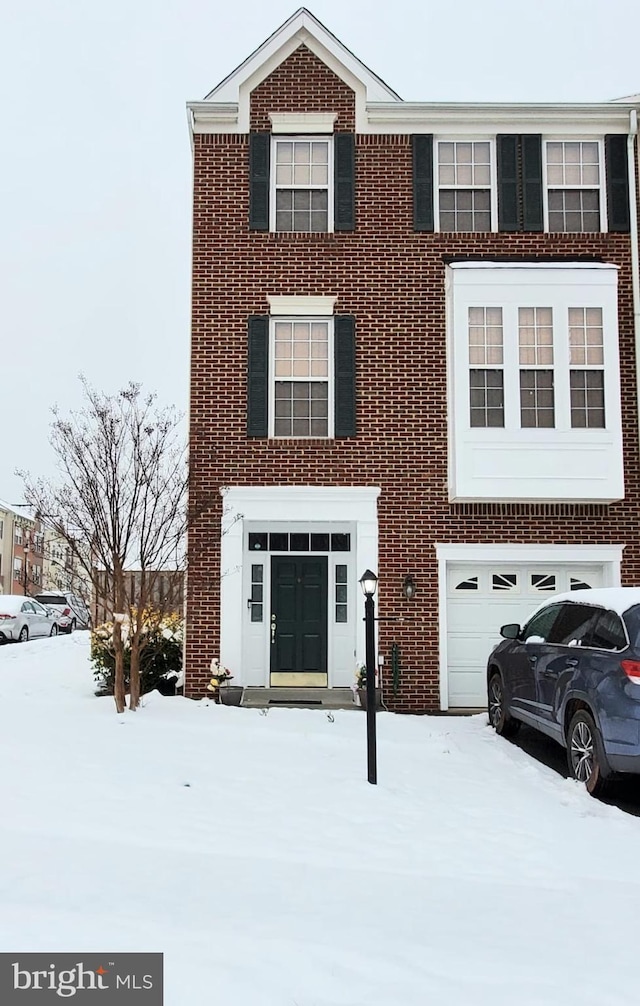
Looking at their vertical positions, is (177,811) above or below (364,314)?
below

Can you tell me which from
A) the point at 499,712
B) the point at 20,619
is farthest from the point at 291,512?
the point at 20,619

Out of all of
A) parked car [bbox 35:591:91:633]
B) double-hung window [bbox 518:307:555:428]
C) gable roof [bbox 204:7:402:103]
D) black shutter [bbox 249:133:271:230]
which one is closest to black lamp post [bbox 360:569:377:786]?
double-hung window [bbox 518:307:555:428]

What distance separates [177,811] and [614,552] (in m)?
8.29

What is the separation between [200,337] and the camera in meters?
12.4

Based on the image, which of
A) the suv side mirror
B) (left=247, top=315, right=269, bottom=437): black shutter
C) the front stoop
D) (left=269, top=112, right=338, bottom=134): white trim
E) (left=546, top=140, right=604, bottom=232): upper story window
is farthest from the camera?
(left=546, top=140, right=604, bottom=232): upper story window

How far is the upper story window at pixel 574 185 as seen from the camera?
1270 cm

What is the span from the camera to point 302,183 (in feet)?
41.5

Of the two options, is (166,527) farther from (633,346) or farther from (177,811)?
(633,346)

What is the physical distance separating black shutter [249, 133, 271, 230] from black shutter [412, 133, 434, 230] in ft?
7.50

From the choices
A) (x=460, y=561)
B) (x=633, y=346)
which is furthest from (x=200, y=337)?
(x=633, y=346)

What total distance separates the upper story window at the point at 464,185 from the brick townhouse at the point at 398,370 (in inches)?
1.3

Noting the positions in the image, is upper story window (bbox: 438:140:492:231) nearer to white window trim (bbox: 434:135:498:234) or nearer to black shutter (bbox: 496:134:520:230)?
white window trim (bbox: 434:135:498:234)

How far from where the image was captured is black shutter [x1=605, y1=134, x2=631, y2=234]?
12594 millimetres

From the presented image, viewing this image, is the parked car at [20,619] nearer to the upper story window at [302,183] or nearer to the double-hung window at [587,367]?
the upper story window at [302,183]
